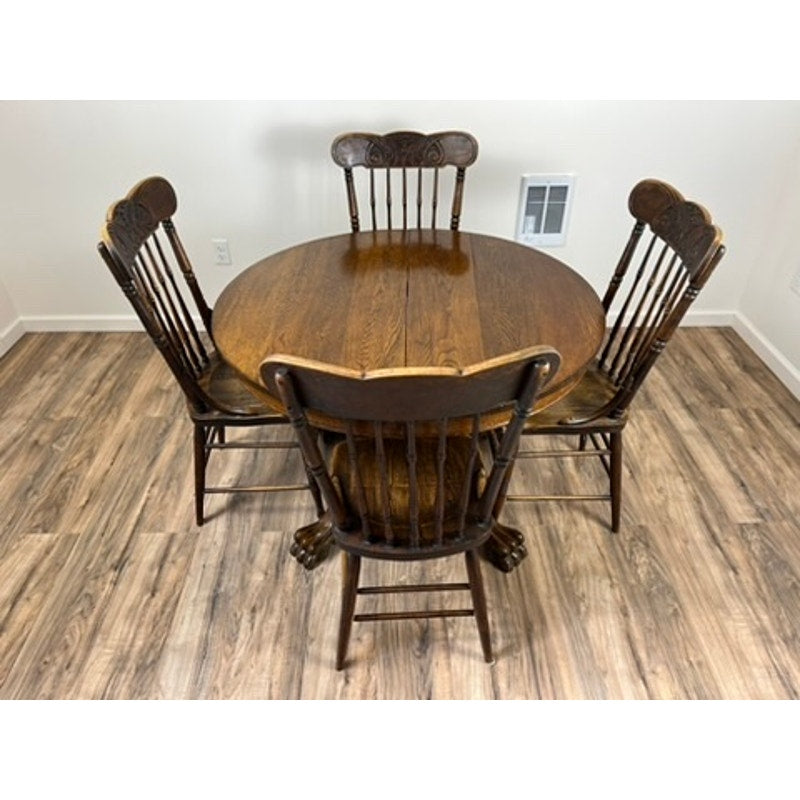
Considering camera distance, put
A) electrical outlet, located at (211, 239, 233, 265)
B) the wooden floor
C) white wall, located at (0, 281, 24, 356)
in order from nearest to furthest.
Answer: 1. the wooden floor
2. electrical outlet, located at (211, 239, 233, 265)
3. white wall, located at (0, 281, 24, 356)

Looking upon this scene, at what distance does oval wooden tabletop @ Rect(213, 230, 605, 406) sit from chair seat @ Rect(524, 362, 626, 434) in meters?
0.26

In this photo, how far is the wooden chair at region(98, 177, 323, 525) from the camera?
1.29 m

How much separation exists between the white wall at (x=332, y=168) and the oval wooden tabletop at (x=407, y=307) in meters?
0.74

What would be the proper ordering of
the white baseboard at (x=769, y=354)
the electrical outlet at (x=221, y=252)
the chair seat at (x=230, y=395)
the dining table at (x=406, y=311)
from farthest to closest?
the electrical outlet at (x=221, y=252), the white baseboard at (x=769, y=354), the chair seat at (x=230, y=395), the dining table at (x=406, y=311)

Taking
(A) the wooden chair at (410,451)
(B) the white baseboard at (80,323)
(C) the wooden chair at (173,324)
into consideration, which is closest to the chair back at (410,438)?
(A) the wooden chair at (410,451)

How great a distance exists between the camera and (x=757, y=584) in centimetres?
156

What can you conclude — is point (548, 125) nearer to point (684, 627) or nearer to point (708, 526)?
point (708, 526)

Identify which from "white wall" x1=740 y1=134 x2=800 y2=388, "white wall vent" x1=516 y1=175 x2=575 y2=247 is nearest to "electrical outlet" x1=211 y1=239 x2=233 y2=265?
"white wall vent" x1=516 y1=175 x2=575 y2=247

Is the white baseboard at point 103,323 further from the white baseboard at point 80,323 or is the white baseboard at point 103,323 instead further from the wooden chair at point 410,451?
the wooden chair at point 410,451

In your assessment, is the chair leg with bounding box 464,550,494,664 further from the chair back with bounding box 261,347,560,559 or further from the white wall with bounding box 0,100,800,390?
the white wall with bounding box 0,100,800,390

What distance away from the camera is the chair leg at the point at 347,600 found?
4.22 ft

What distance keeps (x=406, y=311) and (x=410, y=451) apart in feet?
1.69

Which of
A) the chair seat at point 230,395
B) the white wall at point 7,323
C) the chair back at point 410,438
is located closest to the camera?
the chair back at point 410,438

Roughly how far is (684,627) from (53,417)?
7.73ft
